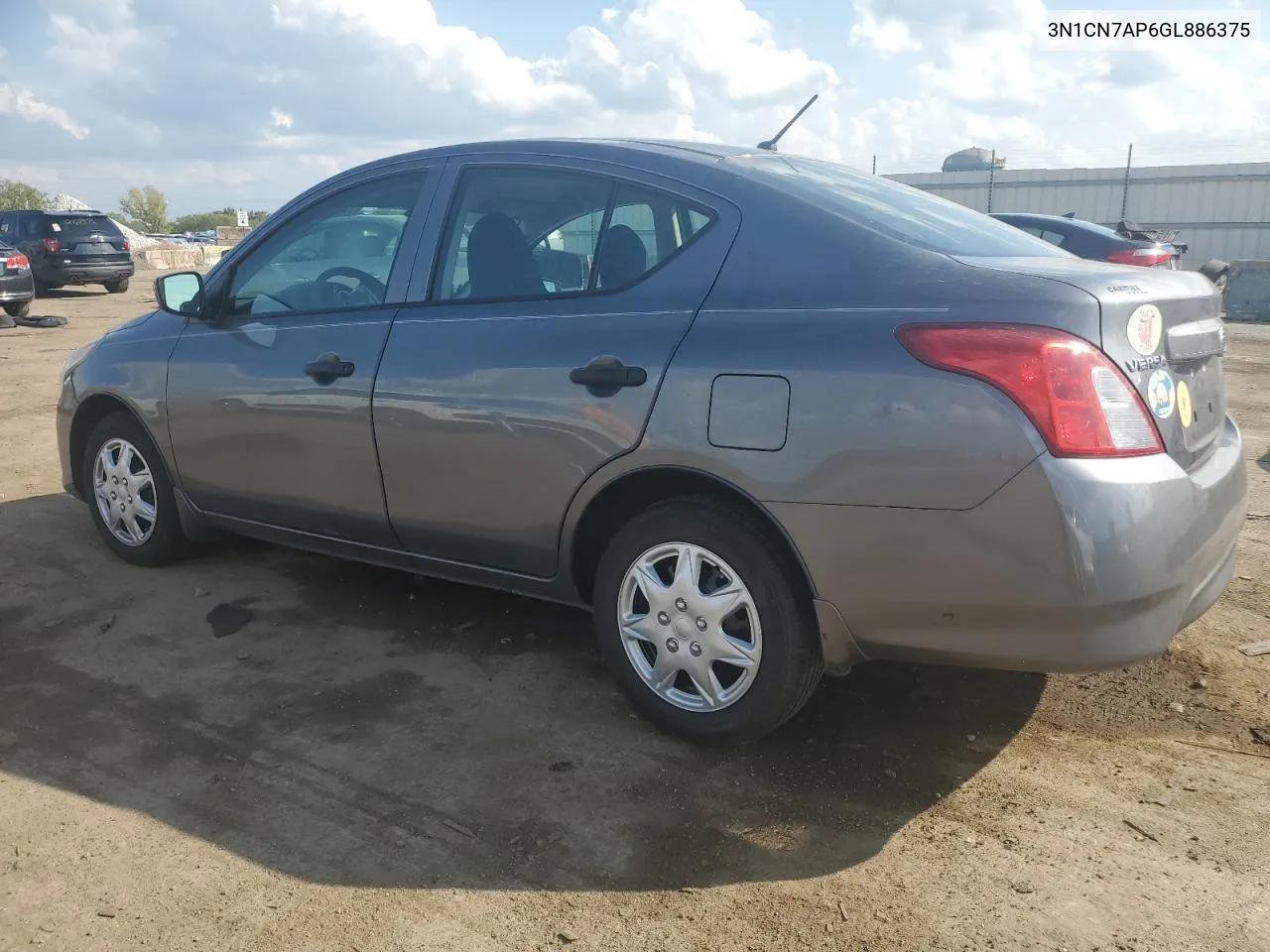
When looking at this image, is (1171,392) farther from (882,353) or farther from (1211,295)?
(882,353)

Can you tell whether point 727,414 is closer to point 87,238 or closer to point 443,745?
point 443,745

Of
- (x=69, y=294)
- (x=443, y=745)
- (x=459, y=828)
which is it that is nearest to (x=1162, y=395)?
(x=459, y=828)

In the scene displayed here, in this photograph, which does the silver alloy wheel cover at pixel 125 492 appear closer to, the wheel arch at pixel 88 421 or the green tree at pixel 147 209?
the wheel arch at pixel 88 421

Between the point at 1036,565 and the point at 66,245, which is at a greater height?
the point at 66,245

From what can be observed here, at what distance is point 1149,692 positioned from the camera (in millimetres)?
3455

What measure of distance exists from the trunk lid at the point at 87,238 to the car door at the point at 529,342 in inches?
765

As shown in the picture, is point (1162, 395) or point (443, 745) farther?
point (443, 745)

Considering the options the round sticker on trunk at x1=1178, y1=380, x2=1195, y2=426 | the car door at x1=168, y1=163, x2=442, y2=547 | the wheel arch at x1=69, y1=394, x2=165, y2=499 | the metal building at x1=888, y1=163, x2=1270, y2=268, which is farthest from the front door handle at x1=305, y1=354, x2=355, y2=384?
the metal building at x1=888, y1=163, x2=1270, y2=268

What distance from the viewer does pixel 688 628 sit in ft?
9.91

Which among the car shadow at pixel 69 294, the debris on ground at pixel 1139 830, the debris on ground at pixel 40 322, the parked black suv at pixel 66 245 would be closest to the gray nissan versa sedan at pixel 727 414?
the debris on ground at pixel 1139 830

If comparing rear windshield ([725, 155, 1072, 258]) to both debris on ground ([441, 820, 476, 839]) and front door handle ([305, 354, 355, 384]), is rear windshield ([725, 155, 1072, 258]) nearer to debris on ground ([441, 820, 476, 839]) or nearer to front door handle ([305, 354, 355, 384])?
front door handle ([305, 354, 355, 384])

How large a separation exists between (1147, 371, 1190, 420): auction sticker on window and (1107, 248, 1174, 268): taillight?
979cm

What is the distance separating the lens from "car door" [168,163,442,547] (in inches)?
147

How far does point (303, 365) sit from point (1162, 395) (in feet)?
9.10
